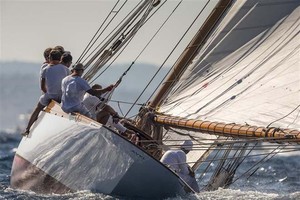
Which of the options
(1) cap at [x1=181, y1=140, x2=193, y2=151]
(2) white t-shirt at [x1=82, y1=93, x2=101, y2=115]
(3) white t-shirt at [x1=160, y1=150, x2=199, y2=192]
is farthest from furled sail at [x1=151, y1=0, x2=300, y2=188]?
(2) white t-shirt at [x1=82, y1=93, x2=101, y2=115]

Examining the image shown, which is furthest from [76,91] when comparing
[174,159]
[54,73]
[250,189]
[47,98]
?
[250,189]

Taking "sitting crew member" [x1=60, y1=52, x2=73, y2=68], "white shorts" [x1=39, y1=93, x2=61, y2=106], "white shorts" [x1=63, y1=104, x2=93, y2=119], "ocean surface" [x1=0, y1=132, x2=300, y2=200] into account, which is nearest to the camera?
"ocean surface" [x1=0, y1=132, x2=300, y2=200]

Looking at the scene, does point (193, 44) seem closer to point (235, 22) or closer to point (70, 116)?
point (235, 22)

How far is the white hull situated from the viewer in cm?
1474

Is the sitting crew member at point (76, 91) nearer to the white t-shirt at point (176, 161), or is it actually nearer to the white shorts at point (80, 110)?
the white shorts at point (80, 110)

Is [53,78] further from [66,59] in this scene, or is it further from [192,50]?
[192,50]

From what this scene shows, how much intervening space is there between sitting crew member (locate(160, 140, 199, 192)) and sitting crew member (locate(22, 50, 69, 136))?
2.26 m

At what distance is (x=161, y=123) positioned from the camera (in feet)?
54.7

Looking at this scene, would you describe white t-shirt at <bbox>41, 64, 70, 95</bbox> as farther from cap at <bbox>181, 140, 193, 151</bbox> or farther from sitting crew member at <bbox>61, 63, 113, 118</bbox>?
cap at <bbox>181, 140, 193, 151</bbox>

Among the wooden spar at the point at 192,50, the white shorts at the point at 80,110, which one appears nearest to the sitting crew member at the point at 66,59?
the white shorts at the point at 80,110

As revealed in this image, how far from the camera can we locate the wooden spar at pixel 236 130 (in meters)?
14.3

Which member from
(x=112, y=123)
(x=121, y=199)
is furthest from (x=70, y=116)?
(x=121, y=199)

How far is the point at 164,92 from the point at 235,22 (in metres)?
1.45

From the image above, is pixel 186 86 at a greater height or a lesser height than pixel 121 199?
greater
